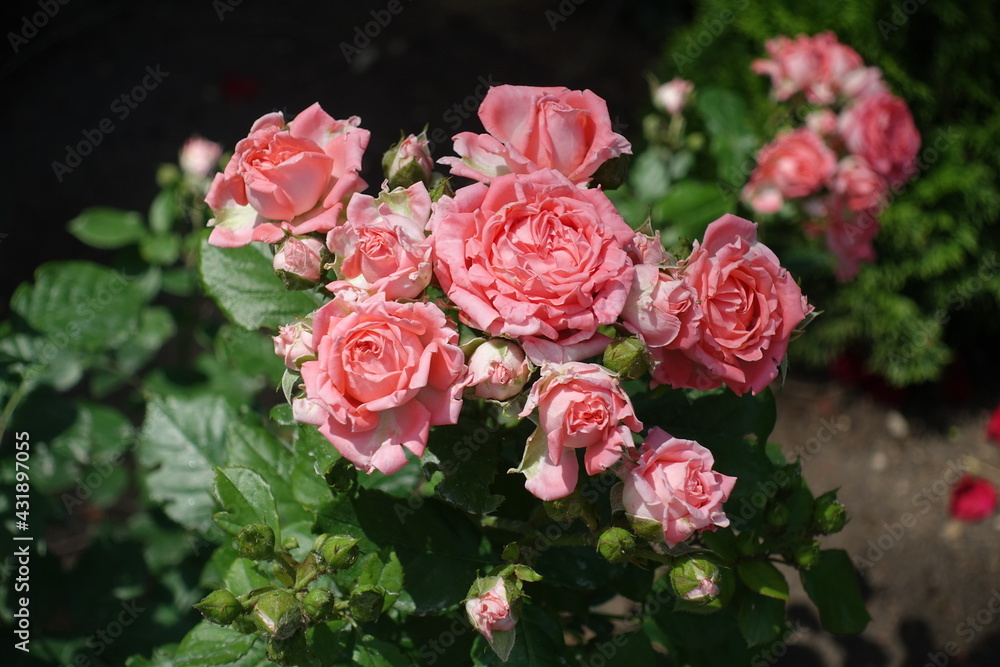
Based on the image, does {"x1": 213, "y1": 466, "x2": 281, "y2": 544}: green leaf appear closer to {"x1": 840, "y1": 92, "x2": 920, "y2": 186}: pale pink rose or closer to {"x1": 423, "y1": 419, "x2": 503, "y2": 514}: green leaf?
{"x1": 423, "y1": 419, "x2": 503, "y2": 514}: green leaf

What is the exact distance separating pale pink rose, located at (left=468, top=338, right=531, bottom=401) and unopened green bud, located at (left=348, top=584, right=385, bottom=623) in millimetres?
351

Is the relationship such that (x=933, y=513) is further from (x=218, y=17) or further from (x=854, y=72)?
(x=218, y=17)

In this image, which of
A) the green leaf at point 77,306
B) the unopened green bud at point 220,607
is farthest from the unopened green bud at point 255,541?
the green leaf at point 77,306

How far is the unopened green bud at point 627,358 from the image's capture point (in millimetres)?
926

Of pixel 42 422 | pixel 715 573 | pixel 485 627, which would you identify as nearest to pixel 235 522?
pixel 485 627

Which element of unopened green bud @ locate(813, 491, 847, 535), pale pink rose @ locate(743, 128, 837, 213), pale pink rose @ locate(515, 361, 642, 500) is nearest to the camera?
pale pink rose @ locate(515, 361, 642, 500)

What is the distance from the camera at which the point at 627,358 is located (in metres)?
0.93

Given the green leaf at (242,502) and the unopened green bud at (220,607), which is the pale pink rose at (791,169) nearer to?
the green leaf at (242,502)

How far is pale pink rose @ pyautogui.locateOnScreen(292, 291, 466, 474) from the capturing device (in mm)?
889

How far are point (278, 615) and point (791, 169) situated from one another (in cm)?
179

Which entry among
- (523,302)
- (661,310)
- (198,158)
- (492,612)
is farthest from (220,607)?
(198,158)

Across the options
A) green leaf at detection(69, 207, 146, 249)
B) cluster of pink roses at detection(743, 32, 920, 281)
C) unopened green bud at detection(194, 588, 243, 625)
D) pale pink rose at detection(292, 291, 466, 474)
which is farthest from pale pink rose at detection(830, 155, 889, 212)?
green leaf at detection(69, 207, 146, 249)

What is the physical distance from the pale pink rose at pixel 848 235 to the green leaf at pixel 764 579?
1.39 metres

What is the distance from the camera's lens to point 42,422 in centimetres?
175
